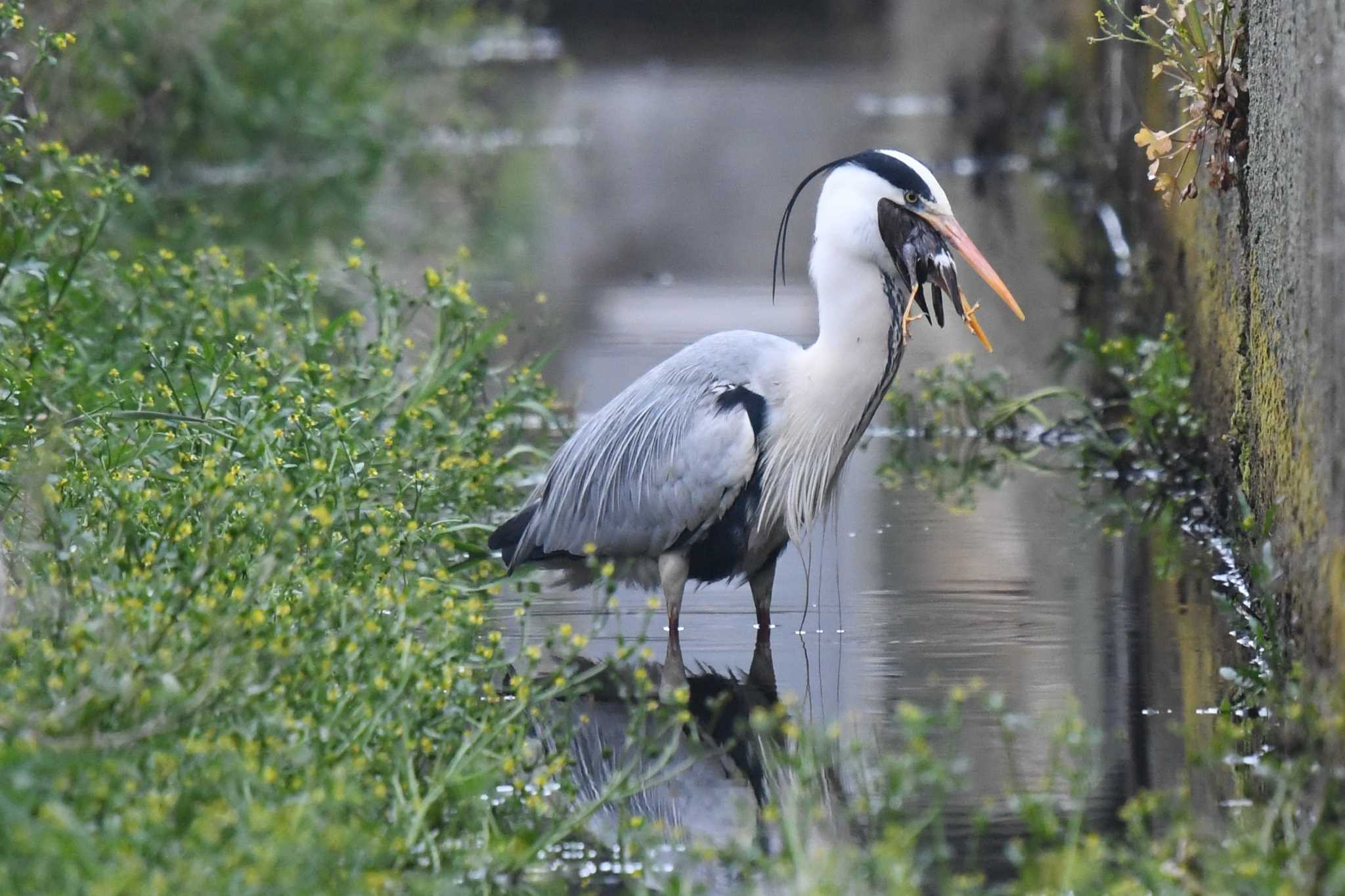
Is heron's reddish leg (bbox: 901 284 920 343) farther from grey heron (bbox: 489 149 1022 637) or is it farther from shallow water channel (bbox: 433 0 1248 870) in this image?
shallow water channel (bbox: 433 0 1248 870)

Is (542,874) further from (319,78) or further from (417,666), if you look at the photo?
(319,78)

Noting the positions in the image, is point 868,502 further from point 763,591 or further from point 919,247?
point 919,247

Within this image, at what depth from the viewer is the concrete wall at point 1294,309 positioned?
404 cm

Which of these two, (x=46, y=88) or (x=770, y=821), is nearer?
(x=770, y=821)

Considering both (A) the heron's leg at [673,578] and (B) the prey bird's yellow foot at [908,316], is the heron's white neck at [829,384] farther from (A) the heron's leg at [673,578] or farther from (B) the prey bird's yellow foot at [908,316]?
(A) the heron's leg at [673,578]

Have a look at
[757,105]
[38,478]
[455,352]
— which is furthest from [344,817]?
[757,105]

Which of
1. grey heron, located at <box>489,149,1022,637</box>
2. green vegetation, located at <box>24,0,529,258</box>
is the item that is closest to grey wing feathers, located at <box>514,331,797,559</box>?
grey heron, located at <box>489,149,1022,637</box>

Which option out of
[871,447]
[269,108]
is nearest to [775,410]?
[871,447]

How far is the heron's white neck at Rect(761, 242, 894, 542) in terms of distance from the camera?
546 cm

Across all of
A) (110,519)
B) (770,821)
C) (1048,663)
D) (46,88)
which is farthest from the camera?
(46,88)

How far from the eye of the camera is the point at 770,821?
4305 mm

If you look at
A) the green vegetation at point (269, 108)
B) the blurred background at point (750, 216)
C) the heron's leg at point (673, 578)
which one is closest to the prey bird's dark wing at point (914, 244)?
the blurred background at point (750, 216)

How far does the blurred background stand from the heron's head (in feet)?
2.47

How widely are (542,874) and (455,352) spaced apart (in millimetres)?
3569
